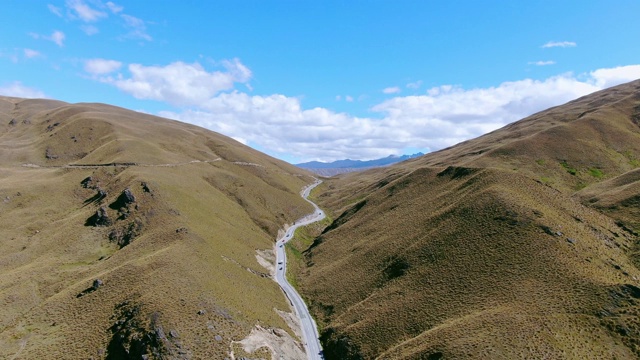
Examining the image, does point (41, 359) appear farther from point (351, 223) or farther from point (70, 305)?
point (351, 223)

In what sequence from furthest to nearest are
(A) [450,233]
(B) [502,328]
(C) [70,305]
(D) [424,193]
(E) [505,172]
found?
(D) [424,193], (E) [505,172], (A) [450,233], (C) [70,305], (B) [502,328]

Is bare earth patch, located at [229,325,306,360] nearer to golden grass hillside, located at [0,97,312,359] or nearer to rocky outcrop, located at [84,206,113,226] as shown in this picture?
golden grass hillside, located at [0,97,312,359]

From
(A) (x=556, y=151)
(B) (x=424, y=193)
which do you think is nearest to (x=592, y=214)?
(B) (x=424, y=193)

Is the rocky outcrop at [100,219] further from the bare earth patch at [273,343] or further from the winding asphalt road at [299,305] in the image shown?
the bare earth patch at [273,343]

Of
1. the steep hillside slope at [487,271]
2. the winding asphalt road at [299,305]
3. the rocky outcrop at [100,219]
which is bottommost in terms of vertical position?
the winding asphalt road at [299,305]

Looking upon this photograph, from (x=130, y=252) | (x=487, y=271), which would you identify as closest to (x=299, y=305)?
(x=130, y=252)

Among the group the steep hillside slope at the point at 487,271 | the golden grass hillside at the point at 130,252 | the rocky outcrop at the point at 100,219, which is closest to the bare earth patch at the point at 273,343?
the golden grass hillside at the point at 130,252

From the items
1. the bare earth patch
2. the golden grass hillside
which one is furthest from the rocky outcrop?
the bare earth patch
